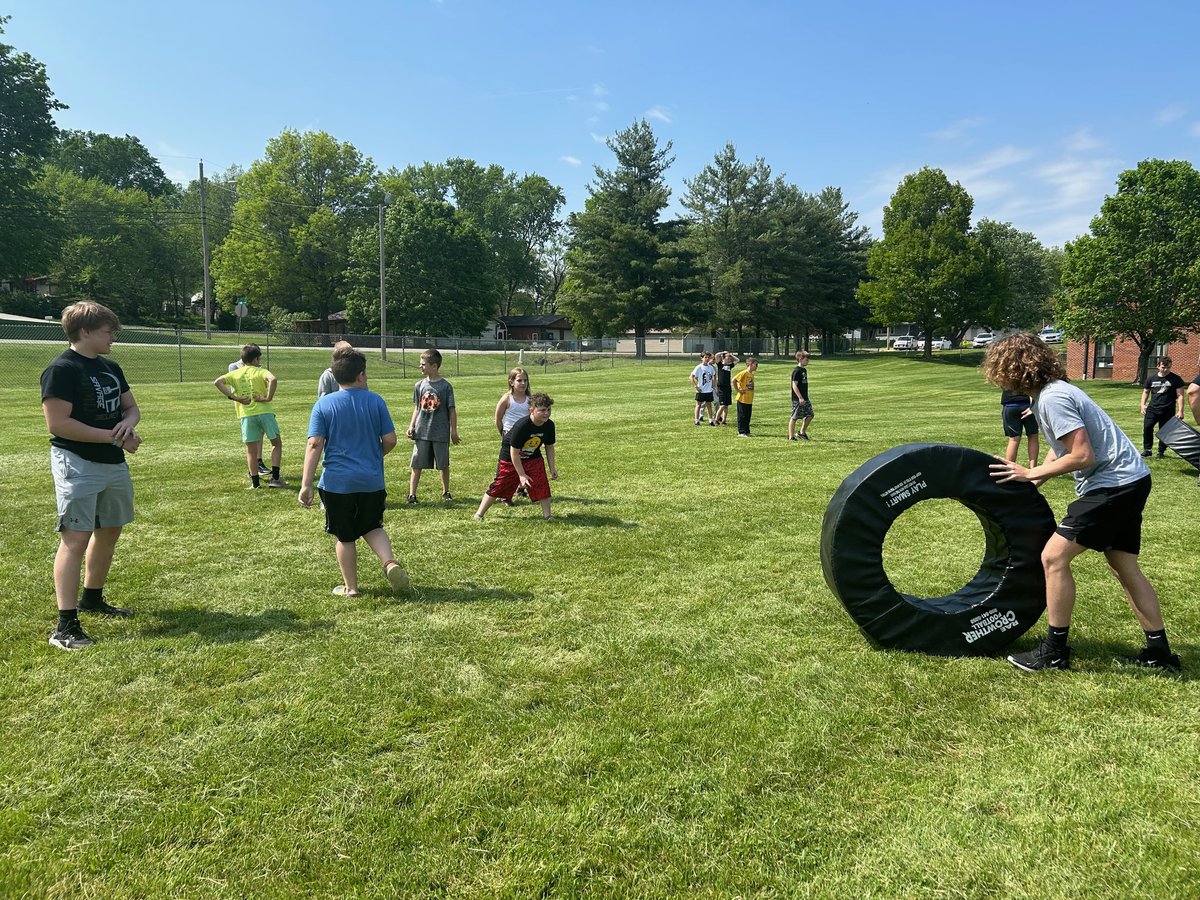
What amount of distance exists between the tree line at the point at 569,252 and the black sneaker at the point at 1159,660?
127ft

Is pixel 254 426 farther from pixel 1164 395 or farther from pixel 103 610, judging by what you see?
pixel 1164 395

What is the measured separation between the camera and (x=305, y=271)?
68938 mm

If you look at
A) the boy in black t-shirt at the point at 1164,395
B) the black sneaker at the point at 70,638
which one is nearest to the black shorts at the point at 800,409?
the boy in black t-shirt at the point at 1164,395

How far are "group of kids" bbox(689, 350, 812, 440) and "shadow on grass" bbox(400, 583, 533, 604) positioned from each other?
9.30 m

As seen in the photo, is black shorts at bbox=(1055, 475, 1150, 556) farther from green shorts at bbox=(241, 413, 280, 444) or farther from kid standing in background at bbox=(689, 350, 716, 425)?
kid standing in background at bbox=(689, 350, 716, 425)

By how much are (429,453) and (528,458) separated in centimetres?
172

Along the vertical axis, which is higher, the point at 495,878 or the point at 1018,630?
the point at 1018,630

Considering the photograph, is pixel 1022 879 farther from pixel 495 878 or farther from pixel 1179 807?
pixel 495 878

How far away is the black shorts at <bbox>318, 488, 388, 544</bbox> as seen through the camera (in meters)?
5.26

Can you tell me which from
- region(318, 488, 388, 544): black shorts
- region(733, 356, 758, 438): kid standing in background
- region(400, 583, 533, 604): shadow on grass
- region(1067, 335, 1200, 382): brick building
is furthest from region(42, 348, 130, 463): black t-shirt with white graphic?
region(1067, 335, 1200, 382): brick building

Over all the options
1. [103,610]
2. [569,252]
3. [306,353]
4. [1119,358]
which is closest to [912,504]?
[103,610]

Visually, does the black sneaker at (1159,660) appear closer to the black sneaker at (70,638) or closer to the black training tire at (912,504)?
the black training tire at (912,504)

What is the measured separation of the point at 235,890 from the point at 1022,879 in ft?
9.20

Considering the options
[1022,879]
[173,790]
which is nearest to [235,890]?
[173,790]
